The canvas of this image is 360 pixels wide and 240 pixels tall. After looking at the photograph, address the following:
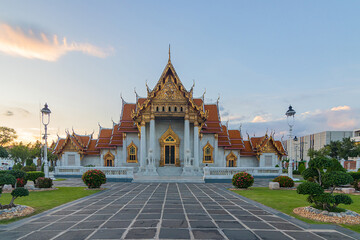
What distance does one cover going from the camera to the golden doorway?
30750 millimetres

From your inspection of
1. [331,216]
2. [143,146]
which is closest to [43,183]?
[143,146]

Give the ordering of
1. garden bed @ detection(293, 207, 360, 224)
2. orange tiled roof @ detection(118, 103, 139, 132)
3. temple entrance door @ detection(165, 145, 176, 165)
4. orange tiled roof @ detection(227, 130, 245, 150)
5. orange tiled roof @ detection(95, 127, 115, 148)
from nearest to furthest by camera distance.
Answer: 1. garden bed @ detection(293, 207, 360, 224)
2. temple entrance door @ detection(165, 145, 176, 165)
3. orange tiled roof @ detection(118, 103, 139, 132)
4. orange tiled roof @ detection(95, 127, 115, 148)
5. orange tiled roof @ detection(227, 130, 245, 150)

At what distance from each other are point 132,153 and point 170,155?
519 centimetres

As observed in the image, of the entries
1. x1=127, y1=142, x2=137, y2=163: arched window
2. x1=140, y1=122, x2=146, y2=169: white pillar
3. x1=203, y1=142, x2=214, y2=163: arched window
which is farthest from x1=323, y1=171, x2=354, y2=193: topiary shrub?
x1=127, y1=142, x2=137, y2=163: arched window

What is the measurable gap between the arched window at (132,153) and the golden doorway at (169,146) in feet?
12.0

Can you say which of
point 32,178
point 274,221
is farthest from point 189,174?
point 274,221

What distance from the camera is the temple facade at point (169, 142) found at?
28.7 m

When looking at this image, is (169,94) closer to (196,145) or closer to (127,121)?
(196,145)

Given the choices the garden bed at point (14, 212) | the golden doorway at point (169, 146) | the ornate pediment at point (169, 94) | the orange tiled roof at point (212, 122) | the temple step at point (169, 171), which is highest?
the ornate pediment at point (169, 94)

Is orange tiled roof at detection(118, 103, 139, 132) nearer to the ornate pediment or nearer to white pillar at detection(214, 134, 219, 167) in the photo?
the ornate pediment

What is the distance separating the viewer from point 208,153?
105 ft

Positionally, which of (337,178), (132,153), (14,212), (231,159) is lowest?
(231,159)

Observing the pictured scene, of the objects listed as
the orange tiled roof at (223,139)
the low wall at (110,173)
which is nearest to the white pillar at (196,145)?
the orange tiled roof at (223,139)

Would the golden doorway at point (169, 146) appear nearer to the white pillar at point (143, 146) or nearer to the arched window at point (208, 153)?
the white pillar at point (143, 146)
